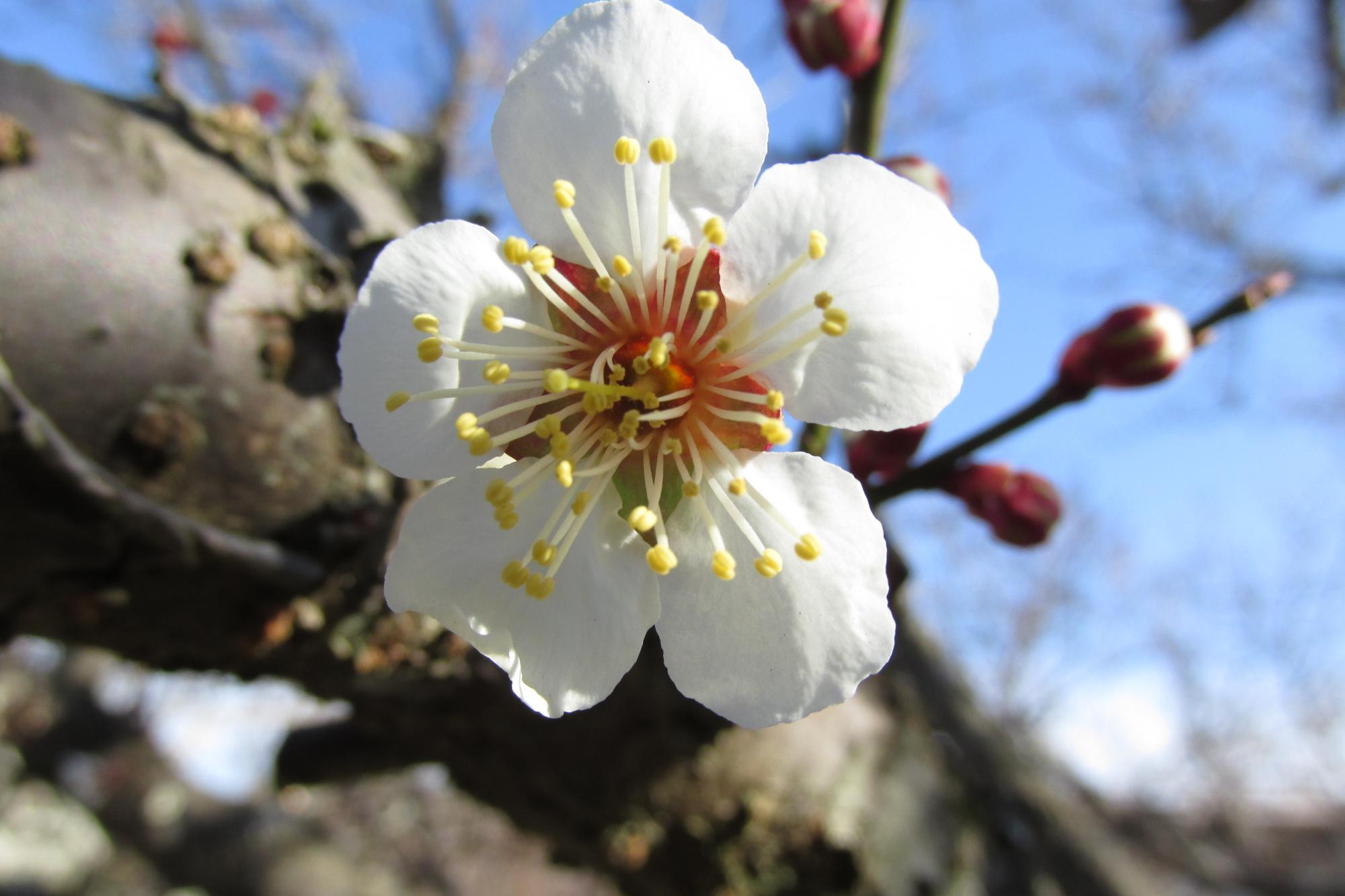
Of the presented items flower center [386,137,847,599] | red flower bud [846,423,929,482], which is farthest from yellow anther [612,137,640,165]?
red flower bud [846,423,929,482]

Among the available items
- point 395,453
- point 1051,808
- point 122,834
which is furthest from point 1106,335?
point 122,834

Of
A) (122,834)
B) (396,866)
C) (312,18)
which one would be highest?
(312,18)

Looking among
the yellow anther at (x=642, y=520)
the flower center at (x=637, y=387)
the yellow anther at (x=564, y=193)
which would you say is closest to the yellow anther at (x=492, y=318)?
the flower center at (x=637, y=387)

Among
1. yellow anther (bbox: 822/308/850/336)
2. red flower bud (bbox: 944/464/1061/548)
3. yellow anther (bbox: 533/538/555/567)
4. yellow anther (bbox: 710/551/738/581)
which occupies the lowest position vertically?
red flower bud (bbox: 944/464/1061/548)

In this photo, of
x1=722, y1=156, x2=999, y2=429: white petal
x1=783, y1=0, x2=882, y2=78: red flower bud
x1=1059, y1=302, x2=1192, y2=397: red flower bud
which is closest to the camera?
x1=722, y1=156, x2=999, y2=429: white petal

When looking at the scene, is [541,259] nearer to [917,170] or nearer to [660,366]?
[660,366]

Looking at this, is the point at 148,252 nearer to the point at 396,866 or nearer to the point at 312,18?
the point at 396,866

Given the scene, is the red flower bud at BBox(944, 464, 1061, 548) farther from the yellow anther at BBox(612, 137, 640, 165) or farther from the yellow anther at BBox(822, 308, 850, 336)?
the yellow anther at BBox(612, 137, 640, 165)
